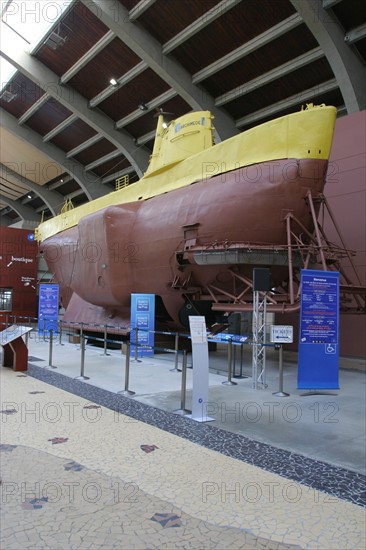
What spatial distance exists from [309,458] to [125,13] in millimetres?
15625

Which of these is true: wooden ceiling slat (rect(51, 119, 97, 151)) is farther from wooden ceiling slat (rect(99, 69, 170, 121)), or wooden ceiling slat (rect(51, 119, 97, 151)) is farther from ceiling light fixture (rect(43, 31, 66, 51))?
ceiling light fixture (rect(43, 31, 66, 51))

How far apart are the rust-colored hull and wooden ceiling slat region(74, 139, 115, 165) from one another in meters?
12.4

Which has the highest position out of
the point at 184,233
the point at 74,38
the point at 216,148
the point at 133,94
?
the point at 74,38

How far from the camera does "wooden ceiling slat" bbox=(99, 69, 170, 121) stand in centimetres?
1806

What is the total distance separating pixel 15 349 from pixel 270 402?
5.01 metres

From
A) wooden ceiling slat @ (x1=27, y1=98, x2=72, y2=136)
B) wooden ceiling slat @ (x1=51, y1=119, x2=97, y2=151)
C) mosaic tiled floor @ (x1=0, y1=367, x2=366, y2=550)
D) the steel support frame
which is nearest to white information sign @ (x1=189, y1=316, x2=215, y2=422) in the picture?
mosaic tiled floor @ (x1=0, y1=367, x2=366, y2=550)

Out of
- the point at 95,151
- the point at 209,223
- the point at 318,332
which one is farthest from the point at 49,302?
the point at 95,151

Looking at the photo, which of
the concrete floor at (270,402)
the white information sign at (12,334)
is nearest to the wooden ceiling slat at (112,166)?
the concrete floor at (270,402)

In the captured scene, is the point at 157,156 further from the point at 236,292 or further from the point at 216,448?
the point at 216,448

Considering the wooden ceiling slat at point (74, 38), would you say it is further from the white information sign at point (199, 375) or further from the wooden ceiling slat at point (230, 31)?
the white information sign at point (199, 375)

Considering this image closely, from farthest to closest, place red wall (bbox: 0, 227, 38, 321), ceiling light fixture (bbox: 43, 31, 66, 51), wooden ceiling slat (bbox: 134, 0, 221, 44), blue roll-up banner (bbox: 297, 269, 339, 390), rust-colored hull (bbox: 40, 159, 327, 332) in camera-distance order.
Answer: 1. red wall (bbox: 0, 227, 38, 321)
2. ceiling light fixture (bbox: 43, 31, 66, 51)
3. wooden ceiling slat (bbox: 134, 0, 221, 44)
4. rust-colored hull (bbox: 40, 159, 327, 332)
5. blue roll-up banner (bbox: 297, 269, 339, 390)

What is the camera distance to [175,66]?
1631 centimetres

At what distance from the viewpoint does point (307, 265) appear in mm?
8477

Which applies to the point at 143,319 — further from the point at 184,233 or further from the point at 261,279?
the point at 261,279
